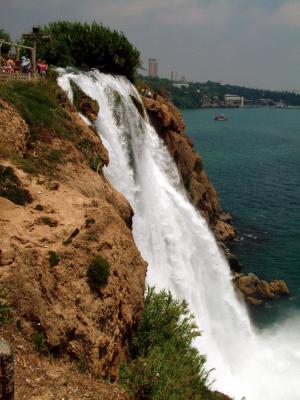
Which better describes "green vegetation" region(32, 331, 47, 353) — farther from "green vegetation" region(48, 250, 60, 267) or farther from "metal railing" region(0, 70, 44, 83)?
→ "metal railing" region(0, 70, 44, 83)

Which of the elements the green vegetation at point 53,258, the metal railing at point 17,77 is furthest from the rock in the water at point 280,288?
the green vegetation at point 53,258

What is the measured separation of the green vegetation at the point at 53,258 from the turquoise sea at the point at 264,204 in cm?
2459

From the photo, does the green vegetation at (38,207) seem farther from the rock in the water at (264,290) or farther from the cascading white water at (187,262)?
the rock in the water at (264,290)

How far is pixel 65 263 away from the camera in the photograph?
47.2ft

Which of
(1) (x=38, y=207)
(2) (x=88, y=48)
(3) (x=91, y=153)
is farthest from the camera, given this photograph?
(2) (x=88, y=48)

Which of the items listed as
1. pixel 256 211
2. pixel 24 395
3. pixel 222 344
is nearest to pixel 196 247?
pixel 222 344

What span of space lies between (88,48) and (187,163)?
16791 mm

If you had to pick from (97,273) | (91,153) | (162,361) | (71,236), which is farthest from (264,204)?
(97,273)

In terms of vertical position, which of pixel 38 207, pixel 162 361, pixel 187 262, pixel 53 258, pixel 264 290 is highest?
pixel 38 207

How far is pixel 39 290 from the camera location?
44.0ft

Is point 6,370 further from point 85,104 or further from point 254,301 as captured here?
point 254,301

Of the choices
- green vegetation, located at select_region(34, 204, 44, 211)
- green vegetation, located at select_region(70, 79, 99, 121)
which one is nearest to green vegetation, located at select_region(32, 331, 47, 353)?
green vegetation, located at select_region(34, 204, 44, 211)

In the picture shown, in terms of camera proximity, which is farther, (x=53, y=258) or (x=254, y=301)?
(x=254, y=301)

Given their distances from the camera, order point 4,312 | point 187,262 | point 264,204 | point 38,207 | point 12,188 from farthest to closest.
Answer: point 264,204 → point 187,262 → point 12,188 → point 38,207 → point 4,312
